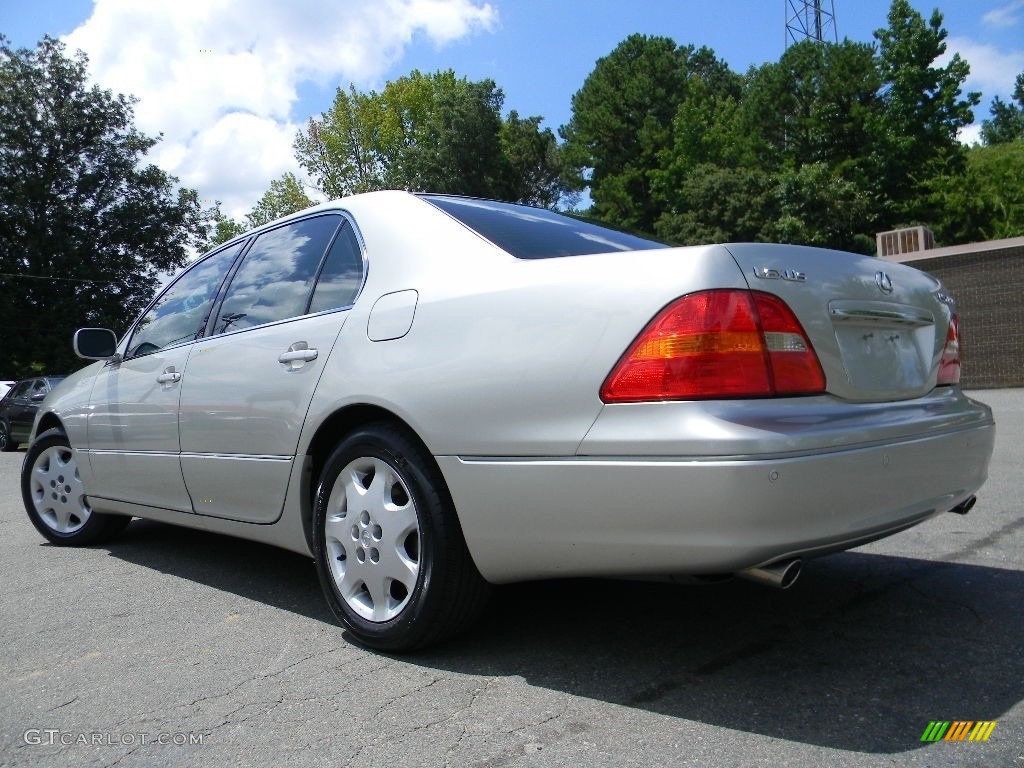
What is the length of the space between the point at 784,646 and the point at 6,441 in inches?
714

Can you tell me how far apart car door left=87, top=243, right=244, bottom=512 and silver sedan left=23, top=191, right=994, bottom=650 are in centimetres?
21

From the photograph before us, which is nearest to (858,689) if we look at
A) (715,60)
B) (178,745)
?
(178,745)

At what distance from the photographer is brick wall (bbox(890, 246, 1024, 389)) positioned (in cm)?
1853

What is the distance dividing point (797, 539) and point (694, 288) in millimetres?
680

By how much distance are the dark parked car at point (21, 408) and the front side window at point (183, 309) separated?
42.9ft

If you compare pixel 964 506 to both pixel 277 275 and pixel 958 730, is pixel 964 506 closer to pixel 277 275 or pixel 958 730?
pixel 958 730

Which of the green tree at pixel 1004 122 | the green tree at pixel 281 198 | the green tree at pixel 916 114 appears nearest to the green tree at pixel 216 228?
the green tree at pixel 281 198

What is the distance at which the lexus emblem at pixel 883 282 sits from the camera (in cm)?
261

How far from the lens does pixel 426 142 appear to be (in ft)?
157

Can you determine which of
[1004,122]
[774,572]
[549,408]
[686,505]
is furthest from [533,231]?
[1004,122]

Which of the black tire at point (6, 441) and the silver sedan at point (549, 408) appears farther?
the black tire at point (6, 441)

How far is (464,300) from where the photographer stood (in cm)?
266

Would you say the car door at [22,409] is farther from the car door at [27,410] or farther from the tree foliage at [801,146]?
the tree foliage at [801,146]
